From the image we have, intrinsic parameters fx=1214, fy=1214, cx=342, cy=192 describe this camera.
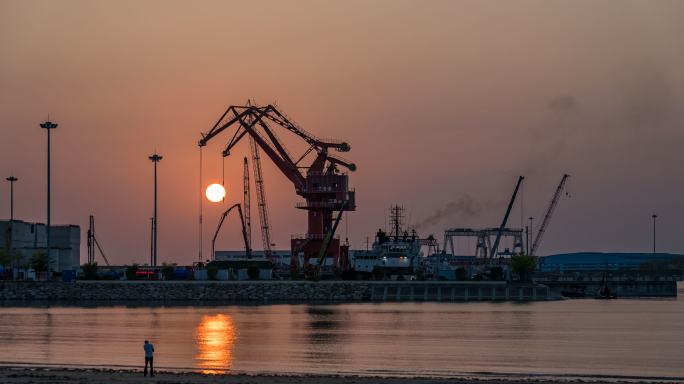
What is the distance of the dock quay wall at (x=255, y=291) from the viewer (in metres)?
148

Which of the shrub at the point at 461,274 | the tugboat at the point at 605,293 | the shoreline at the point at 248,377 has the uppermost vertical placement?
the shrub at the point at 461,274

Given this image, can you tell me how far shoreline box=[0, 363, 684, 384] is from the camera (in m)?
55.9

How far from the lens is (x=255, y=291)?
154m

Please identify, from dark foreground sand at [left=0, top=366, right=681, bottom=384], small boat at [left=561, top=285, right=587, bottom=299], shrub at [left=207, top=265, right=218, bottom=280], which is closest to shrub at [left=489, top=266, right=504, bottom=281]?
small boat at [left=561, top=285, right=587, bottom=299]

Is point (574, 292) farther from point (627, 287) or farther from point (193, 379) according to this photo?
point (193, 379)

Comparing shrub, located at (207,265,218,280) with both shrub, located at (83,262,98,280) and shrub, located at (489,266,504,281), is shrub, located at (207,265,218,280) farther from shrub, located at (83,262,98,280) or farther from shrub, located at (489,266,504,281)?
shrub, located at (489,266,504,281)

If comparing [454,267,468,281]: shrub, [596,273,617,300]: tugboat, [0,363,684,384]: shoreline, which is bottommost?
[0,363,684,384]: shoreline

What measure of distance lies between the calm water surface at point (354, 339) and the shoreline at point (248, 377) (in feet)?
8.21

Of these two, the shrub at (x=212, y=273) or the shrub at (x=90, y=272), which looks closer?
the shrub at (x=212, y=273)

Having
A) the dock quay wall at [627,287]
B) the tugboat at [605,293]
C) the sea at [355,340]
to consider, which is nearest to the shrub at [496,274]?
the dock quay wall at [627,287]

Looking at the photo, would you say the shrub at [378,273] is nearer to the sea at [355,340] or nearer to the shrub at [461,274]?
the shrub at [461,274]

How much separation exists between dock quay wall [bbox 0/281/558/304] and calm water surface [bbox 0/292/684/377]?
55.4 ft

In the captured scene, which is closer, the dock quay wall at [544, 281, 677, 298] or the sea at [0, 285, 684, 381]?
the sea at [0, 285, 684, 381]

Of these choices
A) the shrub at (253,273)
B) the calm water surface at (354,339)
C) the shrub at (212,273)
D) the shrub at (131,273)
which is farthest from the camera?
the shrub at (253,273)
